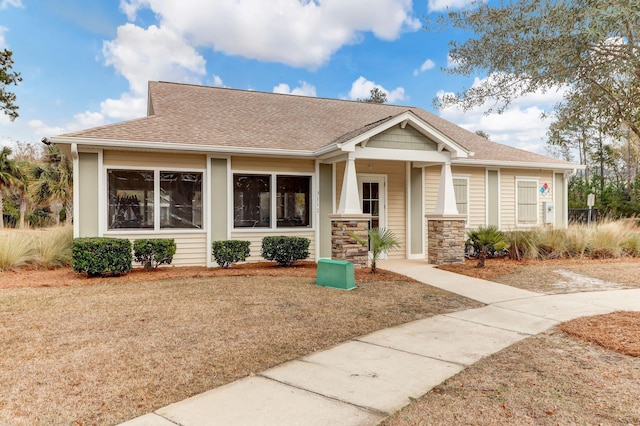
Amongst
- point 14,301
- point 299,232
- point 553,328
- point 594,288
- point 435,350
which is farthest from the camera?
point 299,232

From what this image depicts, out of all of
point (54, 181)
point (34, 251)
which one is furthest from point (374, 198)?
point (54, 181)

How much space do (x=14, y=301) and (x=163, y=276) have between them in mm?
2657

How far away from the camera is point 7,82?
46.7ft

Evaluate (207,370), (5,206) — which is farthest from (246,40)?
(5,206)

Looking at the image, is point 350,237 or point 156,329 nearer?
point 156,329

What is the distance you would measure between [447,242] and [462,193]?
2.80 metres

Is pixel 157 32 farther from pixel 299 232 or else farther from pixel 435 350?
pixel 435 350

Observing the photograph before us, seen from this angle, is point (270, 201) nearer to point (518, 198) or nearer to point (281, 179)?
point (281, 179)

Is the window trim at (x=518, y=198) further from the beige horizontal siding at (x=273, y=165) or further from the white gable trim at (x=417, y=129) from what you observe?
the beige horizontal siding at (x=273, y=165)

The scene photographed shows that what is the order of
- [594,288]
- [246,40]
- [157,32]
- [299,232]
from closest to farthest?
[594,288]
[299,232]
[157,32]
[246,40]

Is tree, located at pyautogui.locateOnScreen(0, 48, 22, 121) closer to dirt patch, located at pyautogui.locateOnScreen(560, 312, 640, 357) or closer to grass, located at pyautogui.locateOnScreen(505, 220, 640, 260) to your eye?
grass, located at pyautogui.locateOnScreen(505, 220, 640, 260)

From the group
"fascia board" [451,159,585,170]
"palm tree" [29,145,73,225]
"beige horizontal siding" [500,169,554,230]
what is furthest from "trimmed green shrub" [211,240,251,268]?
"palm tree" [29,145,73,225]

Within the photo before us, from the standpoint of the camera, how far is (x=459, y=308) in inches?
257

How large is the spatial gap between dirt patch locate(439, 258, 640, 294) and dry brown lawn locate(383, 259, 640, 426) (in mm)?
2920
